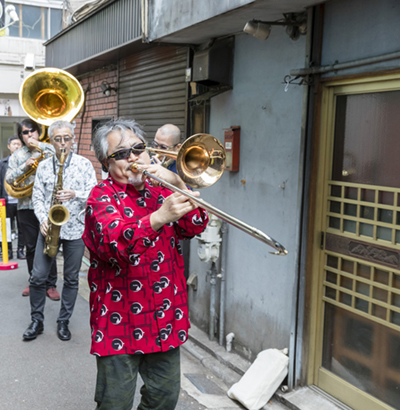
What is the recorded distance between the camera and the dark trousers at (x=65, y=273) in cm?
486

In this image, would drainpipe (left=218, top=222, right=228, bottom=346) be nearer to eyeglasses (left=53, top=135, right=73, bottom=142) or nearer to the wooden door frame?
the wooden door frame

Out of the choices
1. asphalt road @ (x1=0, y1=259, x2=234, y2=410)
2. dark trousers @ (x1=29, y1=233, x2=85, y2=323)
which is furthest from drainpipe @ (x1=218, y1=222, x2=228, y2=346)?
dark trousers @ (x1=29, y1=233, x2=85, y2=323)

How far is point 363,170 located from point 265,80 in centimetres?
126

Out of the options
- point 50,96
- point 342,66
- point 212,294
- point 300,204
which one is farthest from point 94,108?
point 342,66

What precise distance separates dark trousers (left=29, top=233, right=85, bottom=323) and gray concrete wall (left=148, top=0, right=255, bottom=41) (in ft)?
7.37

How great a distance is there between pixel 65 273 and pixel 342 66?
3.26m

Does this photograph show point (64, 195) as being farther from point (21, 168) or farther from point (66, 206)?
point (21, 168)

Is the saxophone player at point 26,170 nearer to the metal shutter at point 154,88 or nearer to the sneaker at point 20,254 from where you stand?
the metal shutter at point 154,88

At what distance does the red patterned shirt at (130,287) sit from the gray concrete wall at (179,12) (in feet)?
6.04

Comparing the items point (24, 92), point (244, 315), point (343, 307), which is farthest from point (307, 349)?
point (24, 92)

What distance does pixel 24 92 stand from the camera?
18.2 feet


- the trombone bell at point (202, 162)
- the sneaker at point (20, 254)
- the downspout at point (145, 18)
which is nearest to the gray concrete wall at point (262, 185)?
the downspout at point (145, 18)

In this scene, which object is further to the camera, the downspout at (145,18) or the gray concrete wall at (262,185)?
the downspout at (145,18)

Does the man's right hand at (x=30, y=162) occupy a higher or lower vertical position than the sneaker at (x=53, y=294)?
higher
